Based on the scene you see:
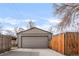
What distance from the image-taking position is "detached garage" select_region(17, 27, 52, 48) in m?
21.7

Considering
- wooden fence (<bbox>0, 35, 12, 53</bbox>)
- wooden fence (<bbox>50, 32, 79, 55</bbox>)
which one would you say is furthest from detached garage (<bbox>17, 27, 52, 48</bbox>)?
wooden fence (<bbox>50, 32, 79, 55</bbox>)

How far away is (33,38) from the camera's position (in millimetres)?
22203

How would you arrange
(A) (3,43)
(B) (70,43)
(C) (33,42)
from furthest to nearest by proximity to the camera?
(C) (33,42) → (A) (3,43) → (B) (70,43)

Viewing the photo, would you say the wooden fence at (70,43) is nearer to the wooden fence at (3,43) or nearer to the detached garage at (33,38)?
the wooden fence at (3,43)

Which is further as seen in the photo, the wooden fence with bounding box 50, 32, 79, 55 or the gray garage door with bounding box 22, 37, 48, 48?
the gray garage door with bounding box 22, 37, 48, 48

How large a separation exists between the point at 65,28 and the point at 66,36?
1358 millimetres

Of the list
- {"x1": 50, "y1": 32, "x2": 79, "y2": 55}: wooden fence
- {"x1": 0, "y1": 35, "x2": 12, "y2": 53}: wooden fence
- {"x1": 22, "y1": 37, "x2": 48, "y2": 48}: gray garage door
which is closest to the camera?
{"x1": 50, "y1": 32, "x2": 79, "y2": 55}: wooden fence

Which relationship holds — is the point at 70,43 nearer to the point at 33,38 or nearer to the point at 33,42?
the point at 33,42

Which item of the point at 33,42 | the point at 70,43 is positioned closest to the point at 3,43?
the point at 33,42

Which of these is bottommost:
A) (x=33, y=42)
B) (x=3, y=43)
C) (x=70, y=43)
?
(x=33, y=42)

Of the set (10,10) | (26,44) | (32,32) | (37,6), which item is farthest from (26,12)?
(32,32)

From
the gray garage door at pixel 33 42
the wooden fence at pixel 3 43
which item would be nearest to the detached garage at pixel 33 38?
the gray garage door at pixel 33 42

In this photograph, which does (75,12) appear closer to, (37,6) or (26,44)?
(37,6)

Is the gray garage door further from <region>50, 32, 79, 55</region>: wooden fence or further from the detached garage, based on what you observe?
<region>50, 32, 79, 55</region>: wooden fence
